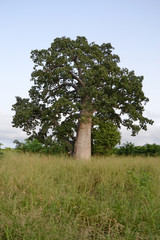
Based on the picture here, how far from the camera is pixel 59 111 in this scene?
1795 cm

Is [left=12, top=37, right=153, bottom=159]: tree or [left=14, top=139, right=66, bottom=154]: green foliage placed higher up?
[left=12, top=37, right=153, bottom=159]: tree

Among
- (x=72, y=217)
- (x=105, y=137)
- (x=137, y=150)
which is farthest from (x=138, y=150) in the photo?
(x=72, y=217)

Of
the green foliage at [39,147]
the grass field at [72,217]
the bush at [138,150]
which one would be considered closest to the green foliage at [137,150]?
the bush at [138,150]

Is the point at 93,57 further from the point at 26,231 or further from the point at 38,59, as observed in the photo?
the point at 26,231

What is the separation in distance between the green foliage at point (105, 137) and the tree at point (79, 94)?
1.89ft

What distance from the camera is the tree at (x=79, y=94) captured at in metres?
17.0

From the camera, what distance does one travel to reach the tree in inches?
671

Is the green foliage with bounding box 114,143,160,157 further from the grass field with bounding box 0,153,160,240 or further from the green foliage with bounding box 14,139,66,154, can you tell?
the grass field with bounding box 0,153,160,240

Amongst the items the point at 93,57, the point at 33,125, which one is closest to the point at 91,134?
the point at 33,125

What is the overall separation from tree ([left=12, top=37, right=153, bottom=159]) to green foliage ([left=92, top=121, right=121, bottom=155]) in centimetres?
57

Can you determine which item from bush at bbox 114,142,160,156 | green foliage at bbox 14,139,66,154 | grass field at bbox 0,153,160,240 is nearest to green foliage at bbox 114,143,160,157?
bush at bbox 114,142,160,156

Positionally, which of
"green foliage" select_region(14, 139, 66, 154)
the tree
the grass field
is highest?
the tree

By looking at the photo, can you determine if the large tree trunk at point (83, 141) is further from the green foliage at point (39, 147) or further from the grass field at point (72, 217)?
the grass field at point (72, 217)

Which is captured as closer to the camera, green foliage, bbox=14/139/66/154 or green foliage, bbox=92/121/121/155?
green foliage, bbox=14/139/66/154
